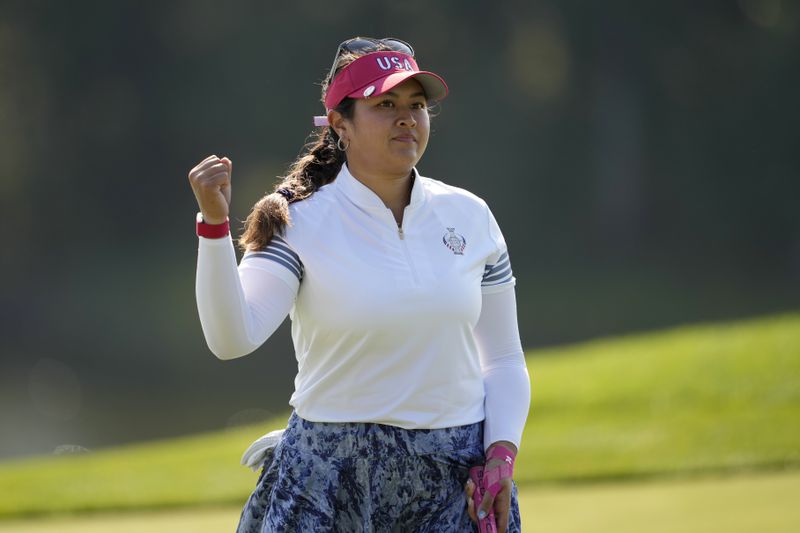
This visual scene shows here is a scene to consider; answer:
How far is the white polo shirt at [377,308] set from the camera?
227cm

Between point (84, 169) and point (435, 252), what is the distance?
25.9 meters

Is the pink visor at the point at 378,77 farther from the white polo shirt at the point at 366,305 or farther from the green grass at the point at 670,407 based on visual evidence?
the green grass at the point at 670,407

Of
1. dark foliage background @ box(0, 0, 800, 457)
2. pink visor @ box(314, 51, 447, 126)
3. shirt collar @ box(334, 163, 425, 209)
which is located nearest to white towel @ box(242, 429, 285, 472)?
shirt collar @ box(334, 163, 425, 209)

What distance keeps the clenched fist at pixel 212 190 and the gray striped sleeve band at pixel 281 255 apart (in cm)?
14

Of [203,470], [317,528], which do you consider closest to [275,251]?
[317,528]

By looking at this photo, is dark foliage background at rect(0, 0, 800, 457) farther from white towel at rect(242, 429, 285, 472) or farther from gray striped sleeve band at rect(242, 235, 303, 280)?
gray striped sleeve band at rect(242, 235, 303, 280)

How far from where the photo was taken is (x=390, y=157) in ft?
7.86

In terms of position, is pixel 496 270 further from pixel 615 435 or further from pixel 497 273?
pixel 615 435

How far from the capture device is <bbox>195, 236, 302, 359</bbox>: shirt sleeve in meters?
2.17

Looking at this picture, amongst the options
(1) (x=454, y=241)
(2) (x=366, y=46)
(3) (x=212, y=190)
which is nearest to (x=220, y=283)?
(3) (x=212, y=190)

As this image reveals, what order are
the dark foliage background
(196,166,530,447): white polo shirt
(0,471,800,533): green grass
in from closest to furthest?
1. (196,166,530,447): white polo shirt
2. (0,471,800,533): green grass
3. the dark foliage background

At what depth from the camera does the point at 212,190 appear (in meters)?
2.15

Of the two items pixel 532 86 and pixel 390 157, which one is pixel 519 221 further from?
pixel 390 157

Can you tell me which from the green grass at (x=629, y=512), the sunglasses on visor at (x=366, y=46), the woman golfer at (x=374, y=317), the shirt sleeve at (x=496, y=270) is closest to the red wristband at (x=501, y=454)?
the woman golfer at (x=374, y=317)
